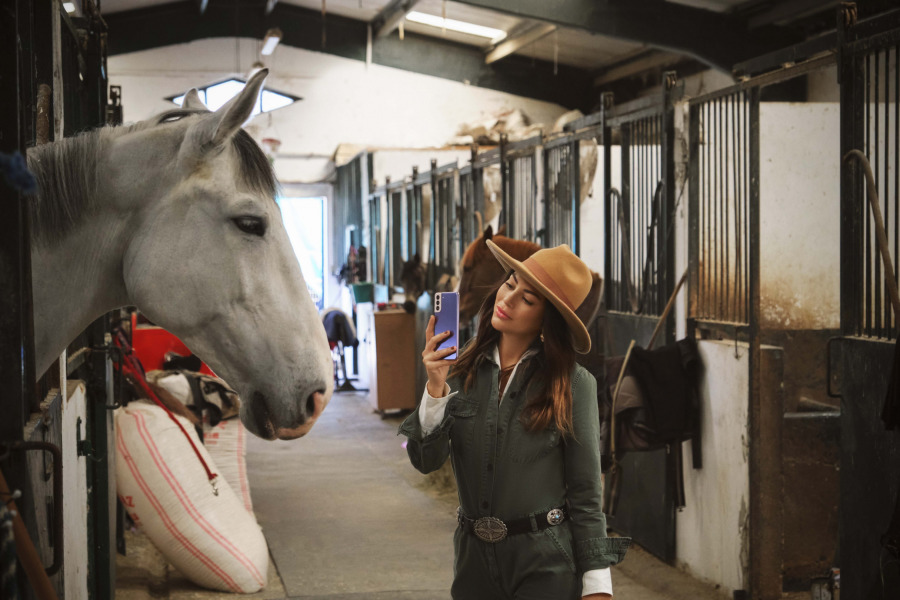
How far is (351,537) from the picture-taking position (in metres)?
4.44

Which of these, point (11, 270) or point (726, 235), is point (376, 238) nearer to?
point (726, 235)

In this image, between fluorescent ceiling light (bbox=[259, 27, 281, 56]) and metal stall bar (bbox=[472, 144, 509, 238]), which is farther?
fluorescent ceiling light (bbox=[259, 27, 281, 56])

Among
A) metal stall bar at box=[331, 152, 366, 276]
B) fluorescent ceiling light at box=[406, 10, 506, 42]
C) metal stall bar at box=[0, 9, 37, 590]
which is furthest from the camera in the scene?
fluorescent ceiling light at box=[406, 10, 506, 42]

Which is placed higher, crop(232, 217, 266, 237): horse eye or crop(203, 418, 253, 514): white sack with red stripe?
crop(232, 217, 266, 237): horse eye

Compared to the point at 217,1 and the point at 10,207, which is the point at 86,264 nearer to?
the point at 10,207

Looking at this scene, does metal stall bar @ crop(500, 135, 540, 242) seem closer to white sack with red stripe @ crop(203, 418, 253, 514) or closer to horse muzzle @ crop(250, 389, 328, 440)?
white sack with red stripe @ crop(203, 418, 253, 514)

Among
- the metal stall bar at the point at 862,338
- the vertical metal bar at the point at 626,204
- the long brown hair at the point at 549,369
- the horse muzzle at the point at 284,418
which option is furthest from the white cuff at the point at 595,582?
the vertical metal bar at the point at 626,204

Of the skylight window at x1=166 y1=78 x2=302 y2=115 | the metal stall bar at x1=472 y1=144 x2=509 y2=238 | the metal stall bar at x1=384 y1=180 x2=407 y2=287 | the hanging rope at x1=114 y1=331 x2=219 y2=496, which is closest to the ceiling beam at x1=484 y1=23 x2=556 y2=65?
the metal stall bar at x1=384 y1=180 x2=407 y2=287

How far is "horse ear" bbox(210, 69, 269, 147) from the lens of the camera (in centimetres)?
131

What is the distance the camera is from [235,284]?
1.41m

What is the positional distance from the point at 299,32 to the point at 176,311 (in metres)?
11.5

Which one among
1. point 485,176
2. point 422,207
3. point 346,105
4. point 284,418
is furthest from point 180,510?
point 346,105

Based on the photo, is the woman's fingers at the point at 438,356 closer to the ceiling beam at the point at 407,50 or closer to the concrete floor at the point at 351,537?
the concrete floor at the point at 351,537

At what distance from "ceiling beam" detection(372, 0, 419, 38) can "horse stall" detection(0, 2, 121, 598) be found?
747 cm
